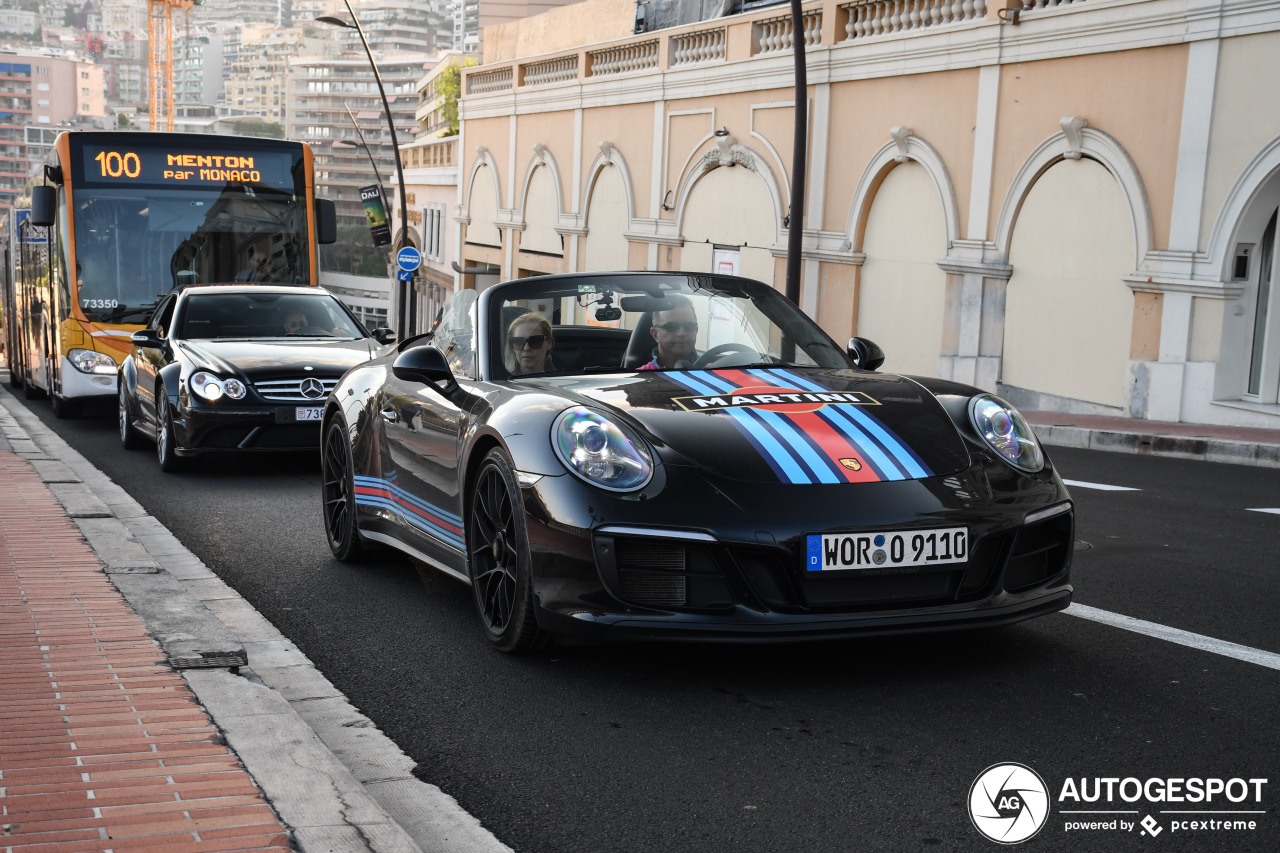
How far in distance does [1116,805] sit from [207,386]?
848 cm

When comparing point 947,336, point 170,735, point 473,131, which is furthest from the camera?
point 473,131

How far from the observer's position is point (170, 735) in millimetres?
3963

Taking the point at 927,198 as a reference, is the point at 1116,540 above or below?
below

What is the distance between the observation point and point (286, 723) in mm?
4145

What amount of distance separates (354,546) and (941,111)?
640 inches

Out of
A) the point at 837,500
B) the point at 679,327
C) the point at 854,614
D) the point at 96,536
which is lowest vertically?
the point at 96,536

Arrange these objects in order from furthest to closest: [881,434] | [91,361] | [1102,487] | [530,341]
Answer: [91,361] < [1102,487] < [530,341] < [881,434]

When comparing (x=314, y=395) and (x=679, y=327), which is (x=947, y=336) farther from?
(x=679, y=327)

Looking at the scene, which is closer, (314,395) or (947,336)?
(314,395)

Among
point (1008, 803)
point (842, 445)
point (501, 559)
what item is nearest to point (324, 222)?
point (501, 559)

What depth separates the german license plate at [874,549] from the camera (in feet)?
14.4

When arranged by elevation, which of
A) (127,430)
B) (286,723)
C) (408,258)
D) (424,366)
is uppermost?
(424,366)

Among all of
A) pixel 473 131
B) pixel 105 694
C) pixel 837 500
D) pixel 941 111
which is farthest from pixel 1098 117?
pixel 473 131

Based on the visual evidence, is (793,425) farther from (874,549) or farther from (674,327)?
(674,327)
